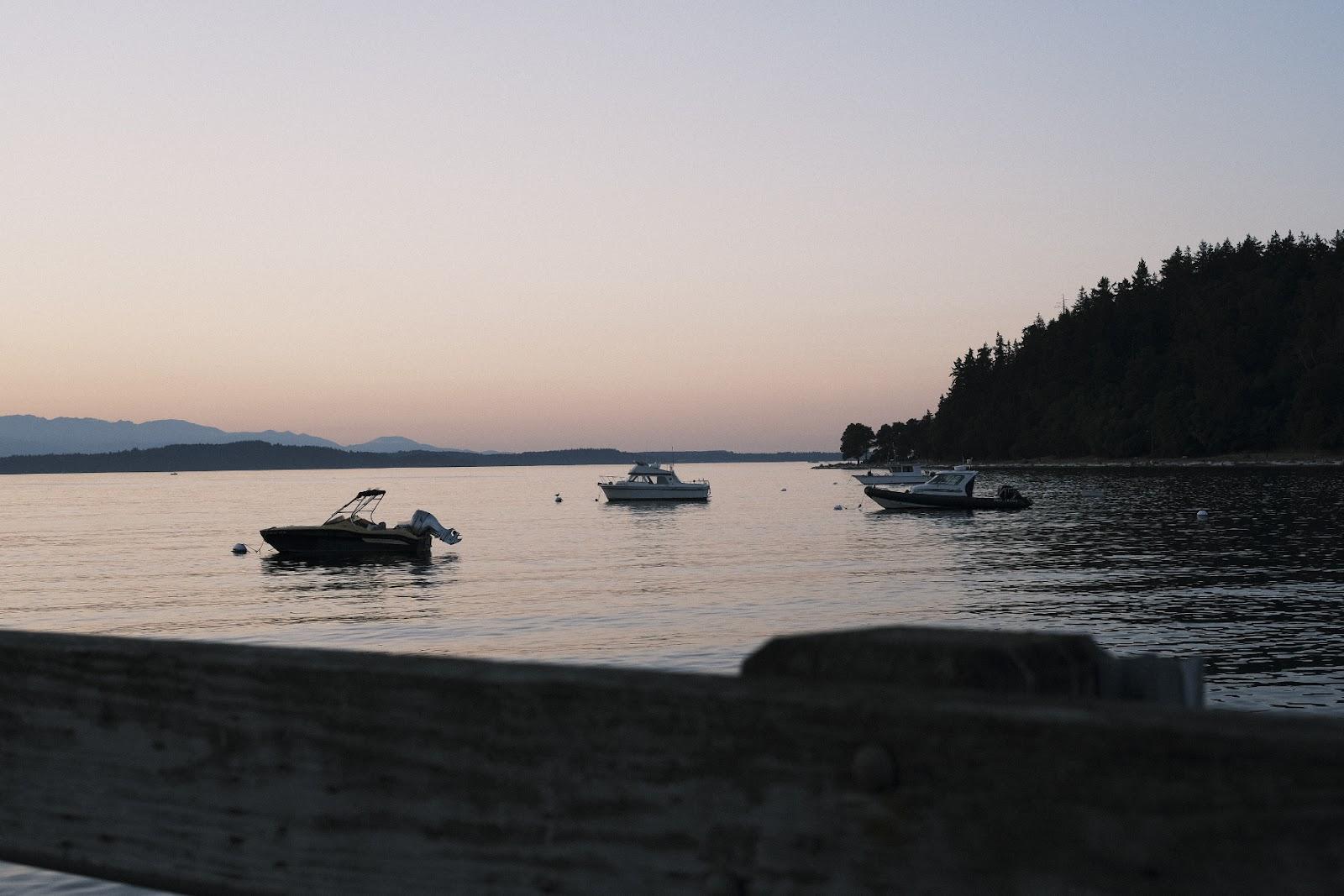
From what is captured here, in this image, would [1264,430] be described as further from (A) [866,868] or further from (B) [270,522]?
(A) [866,868]

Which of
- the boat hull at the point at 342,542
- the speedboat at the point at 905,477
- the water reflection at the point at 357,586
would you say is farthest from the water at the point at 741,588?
the speedboat at the point at 905,477

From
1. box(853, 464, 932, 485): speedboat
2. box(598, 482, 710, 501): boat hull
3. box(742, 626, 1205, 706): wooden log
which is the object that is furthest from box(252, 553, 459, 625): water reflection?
box(853, 464, 932, 485): speedboat

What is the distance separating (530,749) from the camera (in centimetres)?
151

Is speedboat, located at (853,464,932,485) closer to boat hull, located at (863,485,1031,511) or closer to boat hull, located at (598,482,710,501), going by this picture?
boat hull, located at (598,482,710,501)

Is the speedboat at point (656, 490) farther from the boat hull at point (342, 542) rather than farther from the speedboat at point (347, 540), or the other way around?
the boat hull at point (342, 542)

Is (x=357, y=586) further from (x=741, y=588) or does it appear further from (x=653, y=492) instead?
(x=653, y=492)

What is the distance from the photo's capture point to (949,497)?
8488 centimetres

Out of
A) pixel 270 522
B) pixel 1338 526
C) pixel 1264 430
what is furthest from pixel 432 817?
pixel 1264 430

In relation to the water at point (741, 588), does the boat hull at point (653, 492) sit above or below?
above

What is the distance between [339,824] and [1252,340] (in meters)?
210

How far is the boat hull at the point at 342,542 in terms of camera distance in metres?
52.4

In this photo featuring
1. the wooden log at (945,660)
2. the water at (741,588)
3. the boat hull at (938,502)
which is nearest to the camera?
the wooden log at (945,660)

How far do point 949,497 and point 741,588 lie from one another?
47.8 m

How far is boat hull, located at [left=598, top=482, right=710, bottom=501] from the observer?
4250 inches
